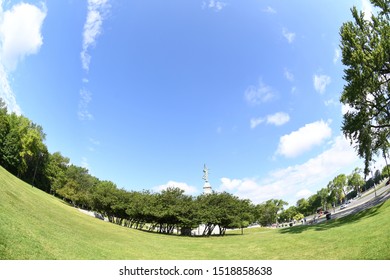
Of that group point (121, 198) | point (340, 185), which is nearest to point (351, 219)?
point (121, 198)

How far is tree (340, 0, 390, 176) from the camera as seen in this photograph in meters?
24.8

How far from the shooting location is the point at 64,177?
81.9 meters

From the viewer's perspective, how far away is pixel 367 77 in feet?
82.8

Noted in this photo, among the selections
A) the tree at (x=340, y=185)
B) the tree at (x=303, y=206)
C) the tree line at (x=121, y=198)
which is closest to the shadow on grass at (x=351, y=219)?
the tree line at (x=121, y=198)

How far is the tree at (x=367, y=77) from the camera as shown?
24.8 metres

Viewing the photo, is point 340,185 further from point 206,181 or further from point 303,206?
point 206,181

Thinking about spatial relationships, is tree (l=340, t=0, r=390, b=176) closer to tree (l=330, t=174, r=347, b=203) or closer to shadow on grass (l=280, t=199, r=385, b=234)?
shadow on grass (l=280, t=199, r=385, b=234)

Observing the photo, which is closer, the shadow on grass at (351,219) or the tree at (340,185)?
the shadow on grass at (351,219)

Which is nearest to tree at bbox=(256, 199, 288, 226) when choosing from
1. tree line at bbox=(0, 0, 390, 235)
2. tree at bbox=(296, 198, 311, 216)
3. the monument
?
tree line at bbox=(0, 0, 390, 235)

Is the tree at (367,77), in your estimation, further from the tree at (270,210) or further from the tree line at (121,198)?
the tree at (270,210)

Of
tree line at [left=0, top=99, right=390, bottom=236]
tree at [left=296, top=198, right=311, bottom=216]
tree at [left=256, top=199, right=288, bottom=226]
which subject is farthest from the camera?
tree at [left=296, top=198, right=311, bottom=216]
